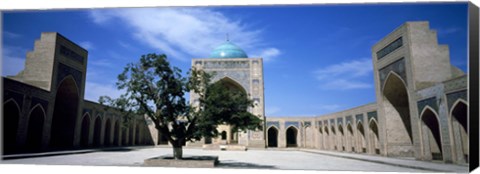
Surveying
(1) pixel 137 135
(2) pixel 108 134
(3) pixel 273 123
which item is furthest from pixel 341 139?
(1) pixel 137 135

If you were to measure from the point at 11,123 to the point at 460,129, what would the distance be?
13.4 m

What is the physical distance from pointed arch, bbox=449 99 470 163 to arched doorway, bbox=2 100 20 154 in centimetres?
1292

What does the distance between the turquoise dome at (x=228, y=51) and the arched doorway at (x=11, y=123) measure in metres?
15.0

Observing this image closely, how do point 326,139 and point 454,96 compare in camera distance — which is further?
point 326,139

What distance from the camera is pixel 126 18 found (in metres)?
8.82

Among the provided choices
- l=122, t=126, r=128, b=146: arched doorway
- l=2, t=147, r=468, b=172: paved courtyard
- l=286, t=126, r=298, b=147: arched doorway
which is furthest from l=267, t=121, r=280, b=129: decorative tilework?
l=2, t=147, r=468, b=172: paved courtyard

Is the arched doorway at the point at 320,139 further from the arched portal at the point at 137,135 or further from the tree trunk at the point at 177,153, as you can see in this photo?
the tree trunk at the point at 177,153

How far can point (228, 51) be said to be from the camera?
944 inches

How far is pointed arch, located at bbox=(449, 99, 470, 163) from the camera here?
8250 millimetres

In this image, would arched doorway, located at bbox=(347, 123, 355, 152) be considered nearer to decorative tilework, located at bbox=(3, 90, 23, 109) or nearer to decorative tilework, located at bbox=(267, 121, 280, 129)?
decorative tilework, located at bbox=(267, 121, 280, 129)

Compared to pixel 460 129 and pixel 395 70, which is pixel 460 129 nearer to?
pixel 460 129

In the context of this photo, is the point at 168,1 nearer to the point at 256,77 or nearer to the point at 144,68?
the point at 144,68

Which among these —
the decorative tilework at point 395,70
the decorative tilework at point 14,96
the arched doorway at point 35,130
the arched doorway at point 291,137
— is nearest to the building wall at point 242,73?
the arched doorway at point 291,137

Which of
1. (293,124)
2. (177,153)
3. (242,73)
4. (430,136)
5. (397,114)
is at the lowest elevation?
(177,153)
